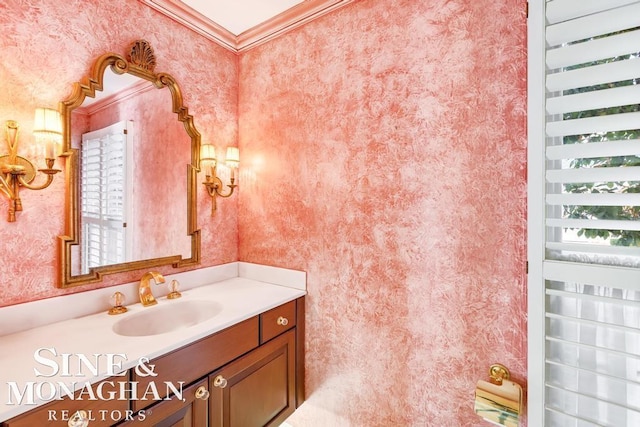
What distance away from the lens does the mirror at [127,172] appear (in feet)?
4.52

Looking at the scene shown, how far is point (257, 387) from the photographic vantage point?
1483 mm

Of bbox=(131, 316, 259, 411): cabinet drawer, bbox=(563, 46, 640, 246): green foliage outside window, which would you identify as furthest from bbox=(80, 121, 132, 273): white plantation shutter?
bbox=(563, 46, 640, 246): green foliage outside window

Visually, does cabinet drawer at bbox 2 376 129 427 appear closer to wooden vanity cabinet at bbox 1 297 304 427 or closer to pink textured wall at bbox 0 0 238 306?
wooden vanity cabinet at bbox 1 297 304 427

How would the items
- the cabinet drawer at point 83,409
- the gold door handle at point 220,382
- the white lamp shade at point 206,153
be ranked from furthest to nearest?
1. the white lamp shade at point 206,153
2. the gold door handle at point 220,382
3. the cabinet drawer at point 83,409

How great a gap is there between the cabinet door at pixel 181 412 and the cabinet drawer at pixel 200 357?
0.10 feet

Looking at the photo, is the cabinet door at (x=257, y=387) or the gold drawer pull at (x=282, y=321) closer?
the cabinet door at (x=257, y=387)

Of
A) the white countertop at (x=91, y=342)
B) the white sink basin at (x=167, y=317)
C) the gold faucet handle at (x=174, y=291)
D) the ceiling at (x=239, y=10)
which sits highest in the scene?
the ceiling at (x=239, y=10)

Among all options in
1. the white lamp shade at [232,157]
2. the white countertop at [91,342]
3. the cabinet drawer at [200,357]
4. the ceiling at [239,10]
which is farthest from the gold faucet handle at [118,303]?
the ceiling at [239,10]

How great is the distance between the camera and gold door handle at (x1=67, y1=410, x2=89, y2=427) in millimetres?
895

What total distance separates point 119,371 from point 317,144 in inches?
53.0

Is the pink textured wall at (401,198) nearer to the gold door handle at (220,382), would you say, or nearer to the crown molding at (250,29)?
the crown molding at (250,29)

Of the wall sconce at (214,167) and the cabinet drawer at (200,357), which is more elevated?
the wall sconce at (214,167)

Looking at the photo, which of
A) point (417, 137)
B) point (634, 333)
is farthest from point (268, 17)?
point (634, 333)

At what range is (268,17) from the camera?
1.85 meters
